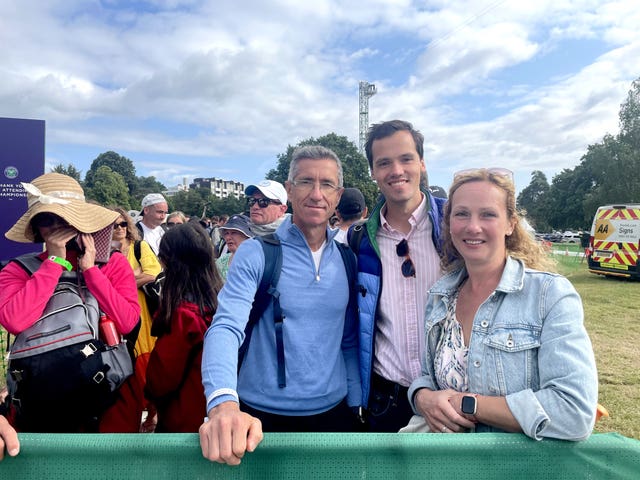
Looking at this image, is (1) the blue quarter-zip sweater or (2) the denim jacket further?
(1) the blue quarter-zip sweater

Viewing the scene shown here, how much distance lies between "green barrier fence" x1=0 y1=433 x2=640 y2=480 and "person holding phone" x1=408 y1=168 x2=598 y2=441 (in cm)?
9

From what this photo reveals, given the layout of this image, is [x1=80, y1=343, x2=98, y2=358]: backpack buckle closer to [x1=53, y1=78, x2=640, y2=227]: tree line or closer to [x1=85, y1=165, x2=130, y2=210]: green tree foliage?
[x1=53, y1=78, x2=640, y2=227]: tree line

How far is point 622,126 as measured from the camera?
32.0 meters

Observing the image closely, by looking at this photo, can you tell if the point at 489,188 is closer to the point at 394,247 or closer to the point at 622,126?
the point at 394,247

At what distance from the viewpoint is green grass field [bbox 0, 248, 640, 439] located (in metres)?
4.27

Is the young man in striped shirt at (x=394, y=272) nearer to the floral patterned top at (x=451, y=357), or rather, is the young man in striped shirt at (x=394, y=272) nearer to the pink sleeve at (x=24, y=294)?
the floral patterned top at (x=451, y=357)

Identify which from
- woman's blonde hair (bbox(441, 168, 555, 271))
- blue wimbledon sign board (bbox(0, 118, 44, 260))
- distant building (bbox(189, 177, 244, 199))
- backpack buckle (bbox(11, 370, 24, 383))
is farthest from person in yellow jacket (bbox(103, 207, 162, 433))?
distant building (bbox(189, 177, 244, 199))

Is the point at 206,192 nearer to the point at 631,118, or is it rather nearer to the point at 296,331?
the point at 631,118

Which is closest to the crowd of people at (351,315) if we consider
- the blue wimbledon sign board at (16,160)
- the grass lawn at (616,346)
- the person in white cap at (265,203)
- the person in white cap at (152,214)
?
the grass lawn at (616,346)

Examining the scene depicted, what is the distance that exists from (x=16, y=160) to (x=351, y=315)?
14.5 ft

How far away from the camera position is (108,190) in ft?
156

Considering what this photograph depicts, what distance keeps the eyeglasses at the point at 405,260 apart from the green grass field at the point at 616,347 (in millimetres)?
675

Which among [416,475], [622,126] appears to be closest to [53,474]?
[416,475]

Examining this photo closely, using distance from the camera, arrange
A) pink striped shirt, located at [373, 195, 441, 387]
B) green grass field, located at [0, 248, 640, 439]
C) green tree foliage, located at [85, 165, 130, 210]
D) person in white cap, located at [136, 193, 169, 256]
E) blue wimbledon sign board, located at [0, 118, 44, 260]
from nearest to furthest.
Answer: pink striped shirt, located at [373, 195, 441, 387]
green grass field, located at [0, 248, 640, 439]
blue wimbledon sign board, located at [0, 118, 44, 260]
person in white cap, located at [136, 193, 169, 256]
green tree foliage, located at [85, 165, 130, 210]
